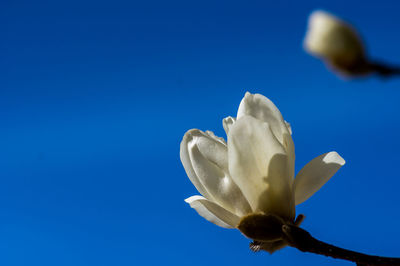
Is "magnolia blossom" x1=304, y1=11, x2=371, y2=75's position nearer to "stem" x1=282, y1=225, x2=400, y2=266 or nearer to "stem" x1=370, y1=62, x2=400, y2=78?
"stem" x1=370, y1=62, x2=400, y2=78

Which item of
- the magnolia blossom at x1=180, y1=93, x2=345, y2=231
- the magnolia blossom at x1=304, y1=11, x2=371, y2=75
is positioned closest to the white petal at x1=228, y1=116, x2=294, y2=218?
the magnolia blossom at x1=180, y1=93, x2=345, y2=231

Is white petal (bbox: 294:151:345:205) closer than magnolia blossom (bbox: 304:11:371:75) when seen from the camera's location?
No

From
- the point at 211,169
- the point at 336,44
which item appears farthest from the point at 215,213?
the point at 336,44

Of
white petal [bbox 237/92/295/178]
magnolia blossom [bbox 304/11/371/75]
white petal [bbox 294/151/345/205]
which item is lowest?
magnolia blossom [bbox 304/11/371/75]

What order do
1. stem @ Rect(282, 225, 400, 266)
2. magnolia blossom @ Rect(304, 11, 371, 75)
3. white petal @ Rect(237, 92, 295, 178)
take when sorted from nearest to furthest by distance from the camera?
magnolia blossom @ Rect(304, 11, 371, 75), stem @ Rect(282, 225, 400, 266), white petal @ Rect(237, 92, 295, 178)

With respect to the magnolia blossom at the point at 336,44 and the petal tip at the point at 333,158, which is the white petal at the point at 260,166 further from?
the magnolia blossom at the point at 336,44

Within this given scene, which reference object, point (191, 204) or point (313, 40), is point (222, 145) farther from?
point (313, 40)

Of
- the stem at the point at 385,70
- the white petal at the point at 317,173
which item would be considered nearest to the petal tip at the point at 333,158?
the white petal at the point at 317,173

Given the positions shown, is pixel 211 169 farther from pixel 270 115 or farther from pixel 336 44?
pixel 336 44
